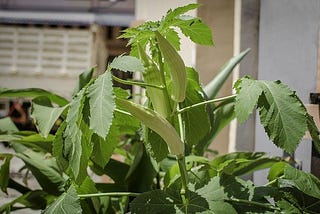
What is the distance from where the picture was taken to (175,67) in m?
0.53

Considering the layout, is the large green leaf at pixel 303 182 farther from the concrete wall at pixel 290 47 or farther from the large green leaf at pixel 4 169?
the large green leaf at pixel 4 169

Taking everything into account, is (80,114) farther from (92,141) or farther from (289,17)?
(289,17)

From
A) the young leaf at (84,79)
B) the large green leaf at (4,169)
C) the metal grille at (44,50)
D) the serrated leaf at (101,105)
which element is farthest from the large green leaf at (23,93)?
the metal grille at (44,50)

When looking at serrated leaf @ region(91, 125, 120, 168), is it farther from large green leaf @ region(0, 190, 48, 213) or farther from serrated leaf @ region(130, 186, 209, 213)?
large green leaf @ region(0, 190, 48, 213)

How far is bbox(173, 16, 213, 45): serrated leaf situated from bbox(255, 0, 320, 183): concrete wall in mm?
384

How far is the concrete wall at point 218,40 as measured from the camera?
1580 millimetres

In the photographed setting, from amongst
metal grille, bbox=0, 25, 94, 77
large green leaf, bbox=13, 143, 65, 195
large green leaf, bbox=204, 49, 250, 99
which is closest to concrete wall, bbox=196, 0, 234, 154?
large green leaf, bbox=204, 49, 250, 99

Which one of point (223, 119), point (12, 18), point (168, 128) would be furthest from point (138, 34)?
point (12, 18)

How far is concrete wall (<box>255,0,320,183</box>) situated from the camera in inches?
36.3

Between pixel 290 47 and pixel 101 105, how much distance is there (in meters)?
0.70

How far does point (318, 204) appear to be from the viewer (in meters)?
0.55

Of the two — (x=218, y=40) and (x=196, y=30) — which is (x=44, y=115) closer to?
(x=196, y=30)

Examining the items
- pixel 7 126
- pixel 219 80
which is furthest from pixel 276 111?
pixel 7 126

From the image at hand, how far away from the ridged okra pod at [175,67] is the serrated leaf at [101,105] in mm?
72
